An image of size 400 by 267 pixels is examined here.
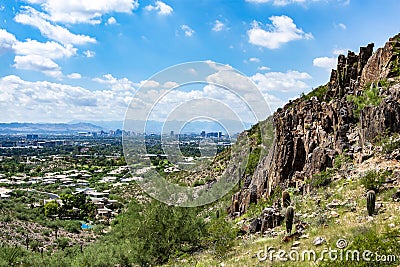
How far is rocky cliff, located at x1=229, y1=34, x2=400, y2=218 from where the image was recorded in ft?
47.7

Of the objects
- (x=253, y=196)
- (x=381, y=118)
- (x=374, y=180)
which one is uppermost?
(x=381, y=118)

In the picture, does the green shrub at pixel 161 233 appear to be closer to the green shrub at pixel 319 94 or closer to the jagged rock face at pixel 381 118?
the jagged rock face at pixel 381 118

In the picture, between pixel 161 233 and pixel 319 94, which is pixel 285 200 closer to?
pixel 161 233

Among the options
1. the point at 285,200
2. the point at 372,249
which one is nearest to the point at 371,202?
the point at 372,249

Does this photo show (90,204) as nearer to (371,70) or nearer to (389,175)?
(371,70)

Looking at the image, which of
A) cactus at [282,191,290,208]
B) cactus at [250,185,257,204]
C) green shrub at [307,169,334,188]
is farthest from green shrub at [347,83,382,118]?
cactus at [250,185,257,204]

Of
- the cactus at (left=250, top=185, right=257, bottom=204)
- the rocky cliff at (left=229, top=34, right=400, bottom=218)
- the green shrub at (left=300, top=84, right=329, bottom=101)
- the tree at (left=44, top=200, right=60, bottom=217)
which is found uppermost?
the green shrub at (left=300, top=84, right=329, bottom=101)

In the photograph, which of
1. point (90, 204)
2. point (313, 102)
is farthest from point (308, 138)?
point (90, 204)

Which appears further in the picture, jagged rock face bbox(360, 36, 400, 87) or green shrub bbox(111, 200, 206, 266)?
jagged rock face bbox(360, 36, 400, 87)

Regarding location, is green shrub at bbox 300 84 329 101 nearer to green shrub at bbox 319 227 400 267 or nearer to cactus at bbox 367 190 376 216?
cactus at bbox 367 190 376 216

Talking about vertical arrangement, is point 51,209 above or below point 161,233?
below

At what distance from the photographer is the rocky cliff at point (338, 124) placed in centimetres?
1455

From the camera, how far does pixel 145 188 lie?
18.1m

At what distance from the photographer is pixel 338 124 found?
1738cm
